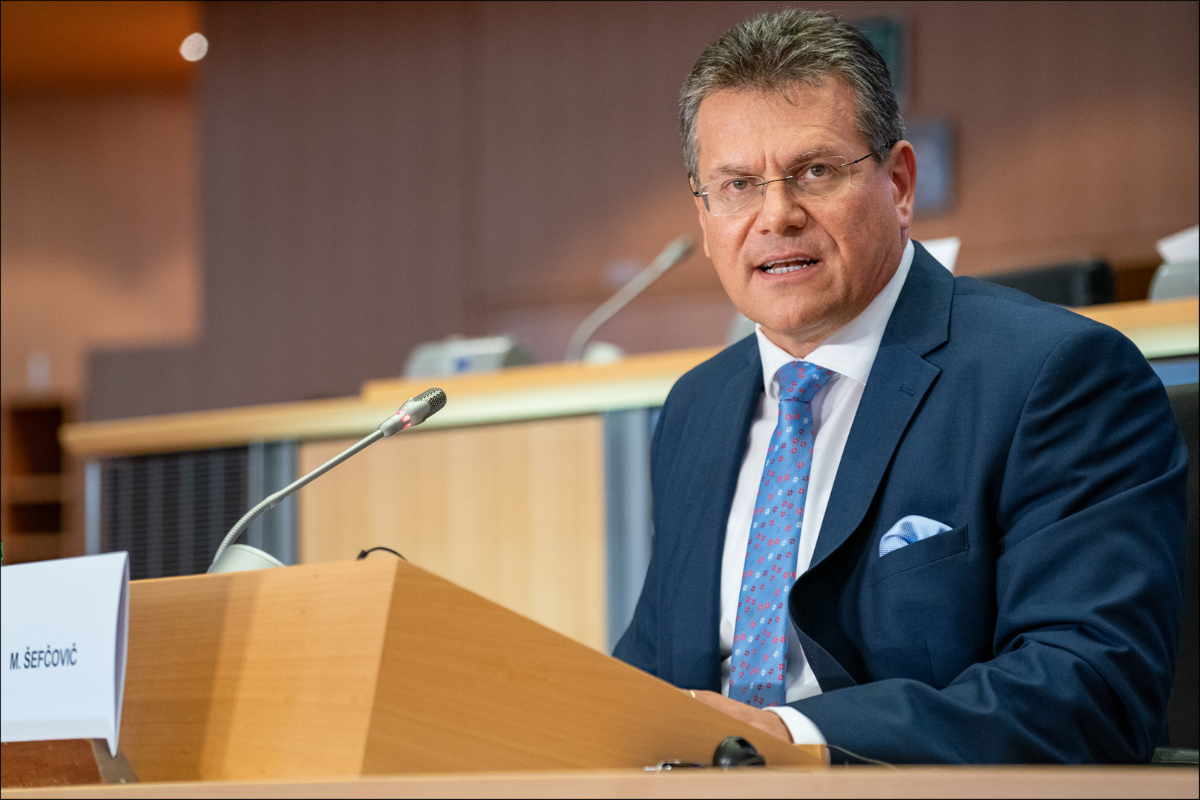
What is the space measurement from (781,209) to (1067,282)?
894 millimetres

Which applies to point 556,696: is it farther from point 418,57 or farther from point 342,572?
point 418,57

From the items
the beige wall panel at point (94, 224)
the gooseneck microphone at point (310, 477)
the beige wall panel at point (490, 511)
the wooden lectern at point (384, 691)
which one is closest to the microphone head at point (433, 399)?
the gooseneck microphone at point (310, 477)

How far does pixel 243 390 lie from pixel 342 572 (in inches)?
229

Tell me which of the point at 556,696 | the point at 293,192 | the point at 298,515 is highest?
the point at 293,192

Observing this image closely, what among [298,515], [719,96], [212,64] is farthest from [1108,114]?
[212,64]

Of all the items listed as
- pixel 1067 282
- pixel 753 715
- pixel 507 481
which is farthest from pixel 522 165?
pixel 753 715

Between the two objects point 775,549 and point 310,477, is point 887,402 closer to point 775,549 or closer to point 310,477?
point 775,549

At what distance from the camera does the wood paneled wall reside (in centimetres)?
486

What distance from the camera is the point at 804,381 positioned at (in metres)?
1.47

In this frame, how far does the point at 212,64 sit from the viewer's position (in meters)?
6.64

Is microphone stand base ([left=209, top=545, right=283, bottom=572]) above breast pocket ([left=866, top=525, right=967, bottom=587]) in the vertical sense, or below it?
above

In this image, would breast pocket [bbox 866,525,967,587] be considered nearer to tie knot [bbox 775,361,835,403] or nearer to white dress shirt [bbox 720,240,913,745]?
white dress shirt [bbox 720,240,913,745]

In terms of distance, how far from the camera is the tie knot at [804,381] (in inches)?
57.9

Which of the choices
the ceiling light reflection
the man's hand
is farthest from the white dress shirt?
the ceiling light reflection
